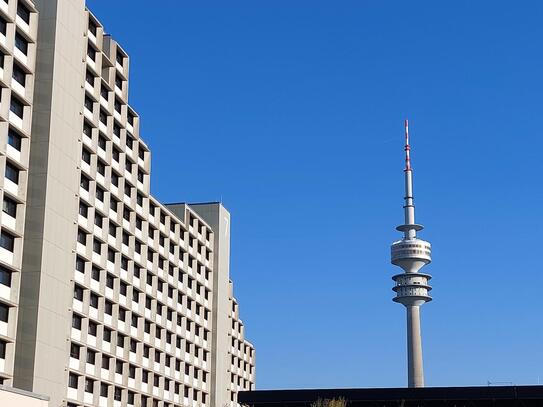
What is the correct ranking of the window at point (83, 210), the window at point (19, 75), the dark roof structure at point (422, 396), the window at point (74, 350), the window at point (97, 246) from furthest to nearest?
the dark roof structure at point (422, 396)
the window at point (97, 246)
the window at point (83, 210)
the window at point (74, 350)
the window at point (19, 75)

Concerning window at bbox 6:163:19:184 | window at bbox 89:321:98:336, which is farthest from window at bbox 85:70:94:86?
window at bbox 89:321:98:336

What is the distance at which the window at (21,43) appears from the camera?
78125 mm

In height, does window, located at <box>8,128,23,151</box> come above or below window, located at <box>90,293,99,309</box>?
above

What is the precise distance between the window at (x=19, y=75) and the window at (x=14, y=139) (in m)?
4.53

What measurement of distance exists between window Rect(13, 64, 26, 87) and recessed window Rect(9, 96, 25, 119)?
5.86ft

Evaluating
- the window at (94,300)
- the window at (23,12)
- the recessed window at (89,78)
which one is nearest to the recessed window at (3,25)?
the window at (23,12)

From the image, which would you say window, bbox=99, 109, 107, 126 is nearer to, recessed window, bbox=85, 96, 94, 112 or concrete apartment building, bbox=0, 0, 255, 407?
concrete apartment building, bbox=0, 0, 255, 407

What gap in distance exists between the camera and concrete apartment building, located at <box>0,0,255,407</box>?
2968 inches

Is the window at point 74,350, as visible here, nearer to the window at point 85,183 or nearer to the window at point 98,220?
the window at point 98,220

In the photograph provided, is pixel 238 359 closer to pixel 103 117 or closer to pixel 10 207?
pixel 103 117

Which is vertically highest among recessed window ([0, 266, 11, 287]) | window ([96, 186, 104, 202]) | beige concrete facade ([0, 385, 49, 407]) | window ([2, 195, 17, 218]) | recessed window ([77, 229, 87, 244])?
window ([96, 186, 104, 202])

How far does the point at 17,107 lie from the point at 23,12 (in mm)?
8099

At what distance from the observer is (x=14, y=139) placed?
3019 inches

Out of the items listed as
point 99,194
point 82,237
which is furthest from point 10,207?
point 99,194
